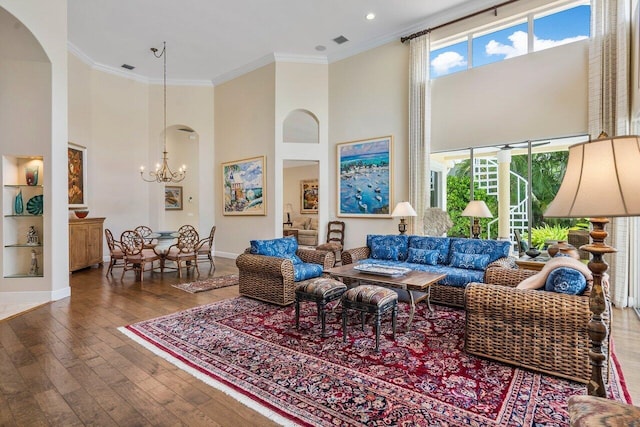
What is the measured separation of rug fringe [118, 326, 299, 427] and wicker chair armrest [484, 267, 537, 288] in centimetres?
267

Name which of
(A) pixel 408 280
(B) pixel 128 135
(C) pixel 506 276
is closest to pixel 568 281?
(C) pixel 506 276

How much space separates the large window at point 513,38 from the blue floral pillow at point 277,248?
415 centimetres

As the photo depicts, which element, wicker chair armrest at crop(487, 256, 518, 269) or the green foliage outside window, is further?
the green foliage outside window

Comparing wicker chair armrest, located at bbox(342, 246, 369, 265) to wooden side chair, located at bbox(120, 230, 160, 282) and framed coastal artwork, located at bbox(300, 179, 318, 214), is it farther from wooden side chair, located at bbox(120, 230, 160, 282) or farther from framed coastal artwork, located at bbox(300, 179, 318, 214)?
framed coastal artwork, located at bbox(300, 179, 318, 214)

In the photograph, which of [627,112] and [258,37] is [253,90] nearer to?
[258,37]

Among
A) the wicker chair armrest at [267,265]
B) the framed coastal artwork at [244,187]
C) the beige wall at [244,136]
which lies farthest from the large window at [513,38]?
the wicker chair armrest at [267,265]

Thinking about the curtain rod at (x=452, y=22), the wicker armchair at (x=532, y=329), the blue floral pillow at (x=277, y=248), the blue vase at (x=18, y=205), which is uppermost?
the curtain rod at (x=452, y=22)

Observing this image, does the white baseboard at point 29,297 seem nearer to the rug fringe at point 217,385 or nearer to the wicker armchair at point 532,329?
the rug fringe at point 217,385

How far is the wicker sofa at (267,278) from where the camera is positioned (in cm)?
446

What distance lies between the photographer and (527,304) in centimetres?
268

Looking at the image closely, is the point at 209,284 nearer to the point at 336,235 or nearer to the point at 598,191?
the point at 336,235

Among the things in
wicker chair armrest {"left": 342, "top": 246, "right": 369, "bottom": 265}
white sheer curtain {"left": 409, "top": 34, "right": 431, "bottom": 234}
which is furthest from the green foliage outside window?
wicker chair armrest {"left": 342, "top": 246, "right": 369, "bottom": 265}

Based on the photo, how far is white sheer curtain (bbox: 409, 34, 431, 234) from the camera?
624 centimetres

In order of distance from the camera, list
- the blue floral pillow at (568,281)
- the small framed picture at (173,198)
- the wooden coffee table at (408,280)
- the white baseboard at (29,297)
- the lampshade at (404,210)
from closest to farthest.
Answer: the blue floral pillow at (568,281)
the wooden coffee table at (408,280)
the white baseboard at (29,297)
the lampshade at (404,210)
the small framed picture at (173,198)
